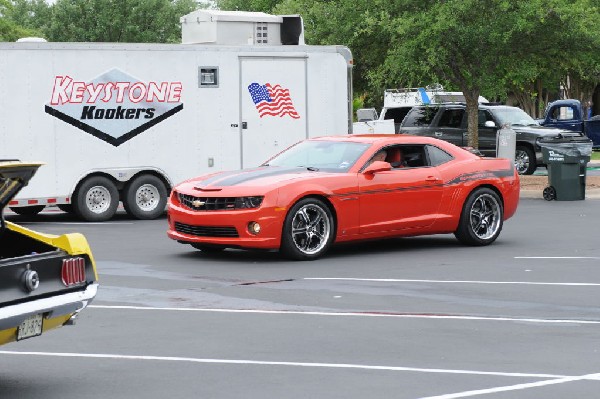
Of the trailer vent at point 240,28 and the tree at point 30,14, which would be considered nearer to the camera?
the trailer vent at point 240,28

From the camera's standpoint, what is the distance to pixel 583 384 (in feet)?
25.6

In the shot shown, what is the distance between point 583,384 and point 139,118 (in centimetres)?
1451

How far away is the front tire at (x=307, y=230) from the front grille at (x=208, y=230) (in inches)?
23.8

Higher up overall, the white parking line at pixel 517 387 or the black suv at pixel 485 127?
the black suv at pixel 485 127

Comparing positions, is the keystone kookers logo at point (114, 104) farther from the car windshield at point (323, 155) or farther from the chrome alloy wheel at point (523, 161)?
the chrome alloy wheel at point (523, 161)

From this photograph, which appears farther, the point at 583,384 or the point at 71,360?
the point at 71,360

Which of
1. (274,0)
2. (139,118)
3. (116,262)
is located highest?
(274,0)

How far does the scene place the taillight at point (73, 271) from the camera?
7941 mm

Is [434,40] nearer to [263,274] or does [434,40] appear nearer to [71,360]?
[263,274]

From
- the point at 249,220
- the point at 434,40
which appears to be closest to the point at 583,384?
the point at 249,220

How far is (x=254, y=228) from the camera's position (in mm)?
14602

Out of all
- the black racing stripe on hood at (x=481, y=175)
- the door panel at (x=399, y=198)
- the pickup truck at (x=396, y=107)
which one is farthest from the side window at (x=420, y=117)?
the door panel at (x=399, y=198)

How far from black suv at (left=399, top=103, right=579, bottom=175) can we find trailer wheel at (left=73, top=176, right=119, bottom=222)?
12.8 m

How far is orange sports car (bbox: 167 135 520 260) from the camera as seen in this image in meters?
14.7
